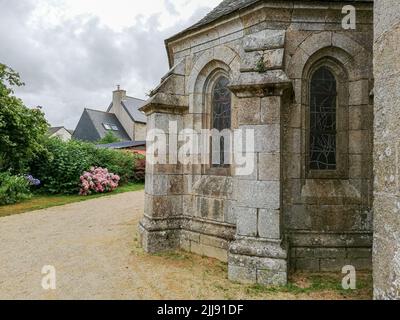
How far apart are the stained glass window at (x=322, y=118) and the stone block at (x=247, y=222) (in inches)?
61.7

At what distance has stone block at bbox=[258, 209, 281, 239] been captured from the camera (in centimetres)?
468

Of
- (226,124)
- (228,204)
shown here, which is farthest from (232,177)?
(226,124)

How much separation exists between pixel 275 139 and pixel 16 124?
10.1 m

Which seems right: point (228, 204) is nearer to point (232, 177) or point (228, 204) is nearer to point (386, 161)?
point (232, 177)

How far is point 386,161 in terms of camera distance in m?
2.66

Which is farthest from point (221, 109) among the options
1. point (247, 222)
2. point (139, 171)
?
point (139, 171)

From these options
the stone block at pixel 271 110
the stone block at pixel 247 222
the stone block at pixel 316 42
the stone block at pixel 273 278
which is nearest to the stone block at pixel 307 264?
the stone block at pixel 273 278

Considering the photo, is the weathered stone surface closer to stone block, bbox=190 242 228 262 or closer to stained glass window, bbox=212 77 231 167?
stained glass window, bbox=212 77 231 167

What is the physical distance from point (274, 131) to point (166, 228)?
3136 mm

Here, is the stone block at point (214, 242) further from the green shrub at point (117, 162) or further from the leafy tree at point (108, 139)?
the leafy tree at point (108, 139)

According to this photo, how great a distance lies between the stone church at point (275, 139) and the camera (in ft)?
15.5

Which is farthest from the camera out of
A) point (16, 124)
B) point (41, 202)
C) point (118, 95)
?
point (118, 95)

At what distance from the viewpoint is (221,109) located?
6.31m

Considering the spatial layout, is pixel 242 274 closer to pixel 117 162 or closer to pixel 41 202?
pixel 41 202
